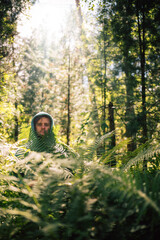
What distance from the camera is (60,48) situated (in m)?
11.0

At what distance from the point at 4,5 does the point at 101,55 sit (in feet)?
15.6

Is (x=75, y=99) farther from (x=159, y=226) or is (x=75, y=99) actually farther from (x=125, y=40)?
(x=159, y=226)

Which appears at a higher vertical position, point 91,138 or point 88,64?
point 88,64

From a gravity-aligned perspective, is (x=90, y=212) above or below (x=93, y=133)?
below

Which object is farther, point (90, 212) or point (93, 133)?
point (93, 133)

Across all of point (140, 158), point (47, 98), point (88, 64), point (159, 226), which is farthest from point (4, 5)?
point (47, 98)

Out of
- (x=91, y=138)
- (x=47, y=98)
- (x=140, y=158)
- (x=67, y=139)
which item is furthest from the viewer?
(x=47, y=98)

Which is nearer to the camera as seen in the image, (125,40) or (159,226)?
(159,226)

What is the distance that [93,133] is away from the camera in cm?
132

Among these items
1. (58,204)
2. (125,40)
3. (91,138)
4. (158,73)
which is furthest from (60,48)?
(58,204)

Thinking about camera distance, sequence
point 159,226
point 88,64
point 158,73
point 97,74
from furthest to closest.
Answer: point 88,64 → point 97,74 → point 158,73 → point 159,226

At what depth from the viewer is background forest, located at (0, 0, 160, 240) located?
0.58 meters

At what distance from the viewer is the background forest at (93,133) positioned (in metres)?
0.58

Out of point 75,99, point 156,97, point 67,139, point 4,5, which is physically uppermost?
point 4,5
